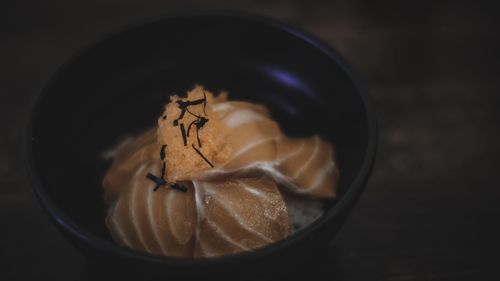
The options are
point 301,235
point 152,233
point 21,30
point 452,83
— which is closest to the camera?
point 301,235

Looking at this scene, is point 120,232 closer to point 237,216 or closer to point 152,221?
point 152,221

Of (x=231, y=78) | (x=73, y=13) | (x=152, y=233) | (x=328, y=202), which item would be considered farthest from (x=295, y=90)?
(x=73, y=13)

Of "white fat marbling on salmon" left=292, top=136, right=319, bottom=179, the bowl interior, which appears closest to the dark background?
the bowl interior

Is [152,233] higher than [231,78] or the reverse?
the reverse

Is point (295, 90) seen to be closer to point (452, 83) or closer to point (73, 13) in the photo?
point (452, 83)

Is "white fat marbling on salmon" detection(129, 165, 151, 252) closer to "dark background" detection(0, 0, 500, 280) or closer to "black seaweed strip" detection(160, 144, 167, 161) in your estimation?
"black seaweed strip" detection(160, 144, 167, 161)

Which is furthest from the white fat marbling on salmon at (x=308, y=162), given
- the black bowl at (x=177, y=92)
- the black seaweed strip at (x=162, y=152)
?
the black seaweed strip at (x=162, y=152)
